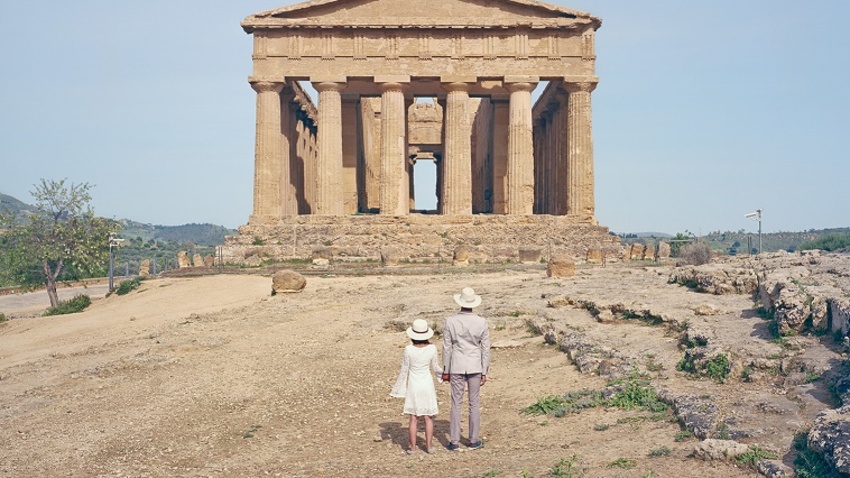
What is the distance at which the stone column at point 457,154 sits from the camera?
133ft

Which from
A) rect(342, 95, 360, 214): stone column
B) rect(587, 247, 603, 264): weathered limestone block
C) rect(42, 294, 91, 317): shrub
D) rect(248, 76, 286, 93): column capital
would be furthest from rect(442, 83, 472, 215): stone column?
rect(42, 294, 91, 317): shrub

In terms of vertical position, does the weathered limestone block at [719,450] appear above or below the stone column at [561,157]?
below

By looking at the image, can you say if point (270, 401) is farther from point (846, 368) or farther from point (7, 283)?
point (7, 283)

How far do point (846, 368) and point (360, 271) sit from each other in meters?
22.5

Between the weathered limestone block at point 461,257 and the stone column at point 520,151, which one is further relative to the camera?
the stone column at point 520,151

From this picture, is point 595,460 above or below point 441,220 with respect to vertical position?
below

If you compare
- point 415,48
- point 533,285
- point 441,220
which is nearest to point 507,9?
point 415,48

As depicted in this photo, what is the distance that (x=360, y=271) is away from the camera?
3041 centimetres

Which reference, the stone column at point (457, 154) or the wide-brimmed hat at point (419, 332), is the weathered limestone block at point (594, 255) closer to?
the stone column at point (457, 154)

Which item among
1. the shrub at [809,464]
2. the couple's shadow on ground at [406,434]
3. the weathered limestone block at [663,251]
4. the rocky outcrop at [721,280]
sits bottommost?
the couple's shadow on ground at [406,434]

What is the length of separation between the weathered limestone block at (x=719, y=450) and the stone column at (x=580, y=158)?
107 ft

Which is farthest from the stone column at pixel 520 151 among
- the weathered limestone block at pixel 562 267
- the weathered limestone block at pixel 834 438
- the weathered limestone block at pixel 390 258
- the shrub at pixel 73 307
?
the weathered limestone block at pixel 834 438

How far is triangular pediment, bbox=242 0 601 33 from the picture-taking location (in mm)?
39531

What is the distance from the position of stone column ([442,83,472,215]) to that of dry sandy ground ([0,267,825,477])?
16.3m
